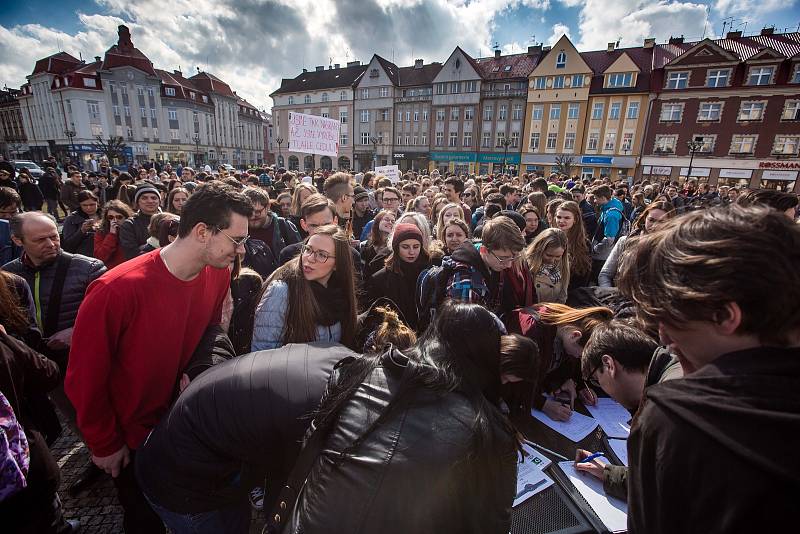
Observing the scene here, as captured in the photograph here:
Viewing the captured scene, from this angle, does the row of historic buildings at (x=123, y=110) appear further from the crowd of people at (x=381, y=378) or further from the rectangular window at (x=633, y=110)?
A: the rectangular window at (x=633, y=110)

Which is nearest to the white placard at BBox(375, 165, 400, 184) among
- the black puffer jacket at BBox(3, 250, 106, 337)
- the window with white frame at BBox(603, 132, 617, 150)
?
the black puffer jacket at BBox(3, 250, 106, 337)

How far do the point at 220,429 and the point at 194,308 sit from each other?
1018mm

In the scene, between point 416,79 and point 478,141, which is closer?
point 478,141

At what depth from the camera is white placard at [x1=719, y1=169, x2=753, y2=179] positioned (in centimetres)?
2983

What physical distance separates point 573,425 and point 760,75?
41.8m

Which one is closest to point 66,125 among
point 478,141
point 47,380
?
point 478,141

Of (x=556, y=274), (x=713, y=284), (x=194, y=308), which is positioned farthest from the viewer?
(x=556, y=274)

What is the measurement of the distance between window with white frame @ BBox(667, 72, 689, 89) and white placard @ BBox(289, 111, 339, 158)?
34926 millimetres

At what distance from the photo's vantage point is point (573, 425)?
97.9 inches

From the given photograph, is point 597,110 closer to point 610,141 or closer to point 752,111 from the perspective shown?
point 610,141

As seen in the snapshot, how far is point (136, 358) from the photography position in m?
1.84

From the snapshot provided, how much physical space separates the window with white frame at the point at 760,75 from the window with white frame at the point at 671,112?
4.72 metres

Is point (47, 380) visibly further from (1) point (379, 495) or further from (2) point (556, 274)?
(2) point (556, 274)

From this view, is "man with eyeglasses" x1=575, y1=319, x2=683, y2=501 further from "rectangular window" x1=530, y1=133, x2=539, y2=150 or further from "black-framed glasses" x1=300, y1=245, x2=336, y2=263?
"rectangular window" x1=530, y1=133, x2=539, y2=150
